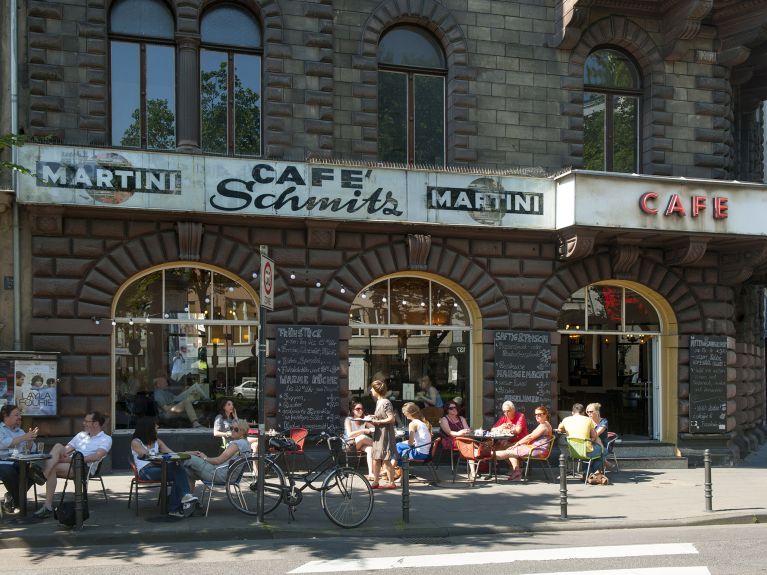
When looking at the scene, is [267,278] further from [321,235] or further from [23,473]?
[321,235]

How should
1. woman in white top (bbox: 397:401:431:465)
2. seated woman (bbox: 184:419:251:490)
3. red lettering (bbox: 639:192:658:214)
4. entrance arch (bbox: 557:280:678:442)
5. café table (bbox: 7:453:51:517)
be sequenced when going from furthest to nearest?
entrance arch (bbox: 557:280:678:442) < red lettering (bbox: 639:192:658:214) < woman in white top (bbox: 397:401:431:465) < seated woman (bbox: 184:419:251:490) < café table (bbox: 7:453:51:517)

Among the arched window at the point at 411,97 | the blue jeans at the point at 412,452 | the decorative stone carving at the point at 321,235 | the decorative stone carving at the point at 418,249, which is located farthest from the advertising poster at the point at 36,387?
the arched window at the point at 411,97

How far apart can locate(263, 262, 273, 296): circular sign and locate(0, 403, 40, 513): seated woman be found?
12.9 feet

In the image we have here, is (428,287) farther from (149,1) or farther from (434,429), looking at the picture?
(149,1)

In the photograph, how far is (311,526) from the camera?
35.8 feet

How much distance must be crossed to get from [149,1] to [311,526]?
10.3 meters

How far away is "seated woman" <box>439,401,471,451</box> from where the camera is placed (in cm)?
1520

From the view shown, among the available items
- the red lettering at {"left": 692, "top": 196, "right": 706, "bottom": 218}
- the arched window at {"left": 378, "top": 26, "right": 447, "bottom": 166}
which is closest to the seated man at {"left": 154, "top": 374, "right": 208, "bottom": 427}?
the arched window at {"left": 378, "top": 26, "right": 447, "bottom": 166}

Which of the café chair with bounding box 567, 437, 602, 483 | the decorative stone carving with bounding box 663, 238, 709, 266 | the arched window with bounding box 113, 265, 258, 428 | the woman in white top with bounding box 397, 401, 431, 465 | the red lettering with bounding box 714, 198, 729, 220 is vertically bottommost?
the café chair with bounding box 567, 437, 602, 483

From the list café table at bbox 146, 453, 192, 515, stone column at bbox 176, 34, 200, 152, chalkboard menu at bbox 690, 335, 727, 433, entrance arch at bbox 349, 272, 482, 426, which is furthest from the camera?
chalkboard menu at bbox 690, 335, 727, 433

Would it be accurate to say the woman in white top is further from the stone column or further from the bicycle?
the stone column

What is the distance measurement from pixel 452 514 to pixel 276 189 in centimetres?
667

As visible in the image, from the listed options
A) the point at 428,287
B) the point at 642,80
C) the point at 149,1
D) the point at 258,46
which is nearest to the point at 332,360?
the point at 428,287

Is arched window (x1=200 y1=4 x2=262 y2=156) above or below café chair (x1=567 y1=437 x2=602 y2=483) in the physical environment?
above
